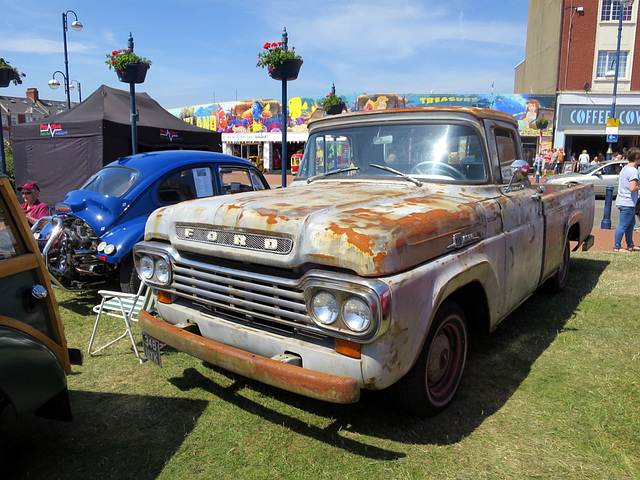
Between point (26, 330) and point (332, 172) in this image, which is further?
point (332, 172)

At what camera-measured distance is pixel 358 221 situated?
2.48 meters

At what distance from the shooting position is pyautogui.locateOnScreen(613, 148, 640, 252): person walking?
291 inches

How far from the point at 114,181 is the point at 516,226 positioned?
4771 millimetres

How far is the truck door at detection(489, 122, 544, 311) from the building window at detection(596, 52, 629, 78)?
32.1 meters

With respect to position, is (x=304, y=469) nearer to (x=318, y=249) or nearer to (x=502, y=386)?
(x=318, y=249)

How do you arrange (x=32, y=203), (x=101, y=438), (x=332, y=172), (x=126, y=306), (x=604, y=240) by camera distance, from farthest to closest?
(x=604, y=240), (x=32, y=203), (x=126, y=306), (x=332, y=172), (x=101, y=438)

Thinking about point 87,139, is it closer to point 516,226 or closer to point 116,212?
point 116,212

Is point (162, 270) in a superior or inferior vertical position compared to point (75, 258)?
superior

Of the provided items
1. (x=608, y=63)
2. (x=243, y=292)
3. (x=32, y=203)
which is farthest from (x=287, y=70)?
(x=608, y=63)

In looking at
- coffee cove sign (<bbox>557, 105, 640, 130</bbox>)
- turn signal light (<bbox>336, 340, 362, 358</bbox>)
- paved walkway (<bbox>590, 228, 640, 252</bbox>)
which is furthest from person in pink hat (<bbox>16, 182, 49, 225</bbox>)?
coffee cove sign (<bbox>557, 105, 640, 130</bbox>)

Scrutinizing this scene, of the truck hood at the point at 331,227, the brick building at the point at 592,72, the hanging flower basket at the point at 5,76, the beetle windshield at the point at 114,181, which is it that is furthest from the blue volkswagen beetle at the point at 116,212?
the brick building at the point at 592,72

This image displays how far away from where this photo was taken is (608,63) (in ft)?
99.6

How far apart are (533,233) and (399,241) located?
219 cm

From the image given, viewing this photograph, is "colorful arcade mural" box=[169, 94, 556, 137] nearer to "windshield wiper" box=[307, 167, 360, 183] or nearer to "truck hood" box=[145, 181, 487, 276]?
"windshield wiper" box=[307, 167, 360, 183]
